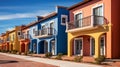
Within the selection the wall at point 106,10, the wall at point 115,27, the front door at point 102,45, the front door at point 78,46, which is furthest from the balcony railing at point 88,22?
the front door at point 78,46

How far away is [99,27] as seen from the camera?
20438mm

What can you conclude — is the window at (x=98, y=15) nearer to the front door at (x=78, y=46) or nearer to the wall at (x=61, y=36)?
the front door at (x=78, y=46)

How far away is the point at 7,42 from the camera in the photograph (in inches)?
2472

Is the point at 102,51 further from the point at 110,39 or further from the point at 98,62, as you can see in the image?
the point at 98,62

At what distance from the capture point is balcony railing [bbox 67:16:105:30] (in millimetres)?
20578

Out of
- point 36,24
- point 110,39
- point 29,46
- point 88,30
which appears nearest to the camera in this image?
point 110,39

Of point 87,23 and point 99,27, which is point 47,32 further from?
point 99,27

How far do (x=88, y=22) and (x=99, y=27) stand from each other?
72.7 inches

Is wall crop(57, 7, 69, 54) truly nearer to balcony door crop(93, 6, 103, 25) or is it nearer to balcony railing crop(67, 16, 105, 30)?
balcony railing crop(67, 16, 105, 30)

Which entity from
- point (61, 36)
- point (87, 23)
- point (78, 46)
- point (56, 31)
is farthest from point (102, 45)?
point (56, 31)

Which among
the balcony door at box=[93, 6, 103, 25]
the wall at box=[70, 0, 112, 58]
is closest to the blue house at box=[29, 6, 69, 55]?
the wall at box=[70, 0, 112, 58]

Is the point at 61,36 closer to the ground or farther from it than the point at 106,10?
closer to the ground

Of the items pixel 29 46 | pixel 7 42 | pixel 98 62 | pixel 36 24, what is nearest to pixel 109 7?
pixel 98 62

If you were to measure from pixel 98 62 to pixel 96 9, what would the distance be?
311 inches
